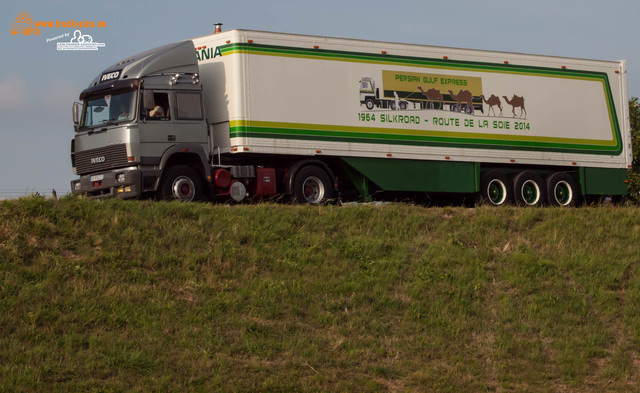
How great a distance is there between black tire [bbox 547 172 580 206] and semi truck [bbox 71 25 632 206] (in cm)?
4

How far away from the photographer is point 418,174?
22.7 metres

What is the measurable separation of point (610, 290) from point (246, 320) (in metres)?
6.81

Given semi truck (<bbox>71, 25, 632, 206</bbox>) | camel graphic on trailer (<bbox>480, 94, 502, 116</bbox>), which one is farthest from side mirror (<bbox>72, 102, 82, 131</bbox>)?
camel graphic on trailer (<bbox>480, 94, 502, 116</bbox>)

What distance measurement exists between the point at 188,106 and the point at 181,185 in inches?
69.9

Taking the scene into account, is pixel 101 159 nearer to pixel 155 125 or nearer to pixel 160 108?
pixel 155 125

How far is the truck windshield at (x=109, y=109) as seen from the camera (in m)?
19.5

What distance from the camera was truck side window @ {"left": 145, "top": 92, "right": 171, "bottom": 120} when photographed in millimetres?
19562

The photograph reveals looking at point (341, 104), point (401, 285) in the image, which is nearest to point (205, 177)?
point (341, 104)

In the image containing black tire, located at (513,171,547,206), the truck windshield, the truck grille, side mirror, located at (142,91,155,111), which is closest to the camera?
the truck grille

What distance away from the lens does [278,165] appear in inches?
854

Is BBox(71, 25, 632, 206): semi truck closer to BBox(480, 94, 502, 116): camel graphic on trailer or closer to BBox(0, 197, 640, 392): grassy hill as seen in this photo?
BBox(480, 94, 502, 116): camel graphic on trailer

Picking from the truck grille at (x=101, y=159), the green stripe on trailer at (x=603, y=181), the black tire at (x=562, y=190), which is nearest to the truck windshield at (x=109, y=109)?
the truck grille at (x=101, y=159)

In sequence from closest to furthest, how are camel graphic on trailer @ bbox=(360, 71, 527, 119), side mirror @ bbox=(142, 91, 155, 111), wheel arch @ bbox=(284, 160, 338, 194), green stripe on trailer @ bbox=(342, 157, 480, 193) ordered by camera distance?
side mirror @ bbox=(142, 91, 155, 111) < wheel arch @ bbox=(284, 160, 338, 194) < green stripe on trailer @ bbox=(342, 157, 480, 193) < camel graphic on trailer @ bbox=(360, 71, 527, 119)

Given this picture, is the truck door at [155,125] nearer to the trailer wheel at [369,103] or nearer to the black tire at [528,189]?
the trailer wheel at [369,103]
